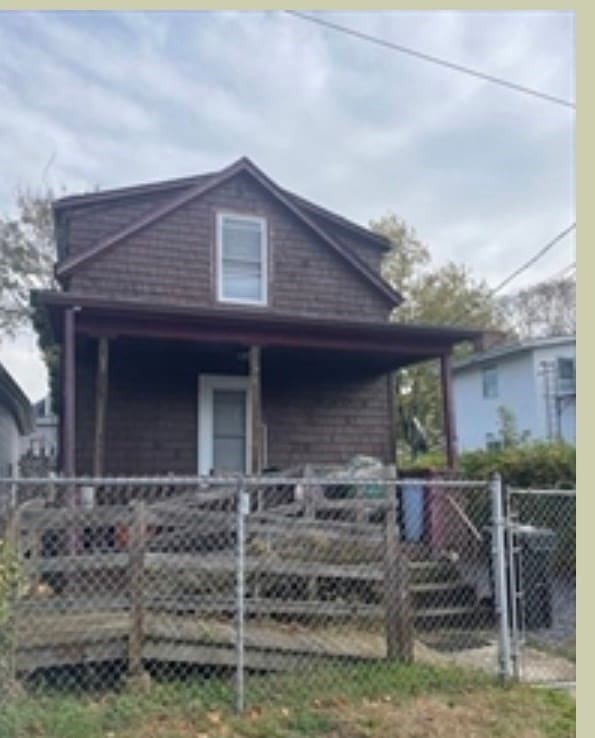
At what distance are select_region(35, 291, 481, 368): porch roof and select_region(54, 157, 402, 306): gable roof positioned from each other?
205cm

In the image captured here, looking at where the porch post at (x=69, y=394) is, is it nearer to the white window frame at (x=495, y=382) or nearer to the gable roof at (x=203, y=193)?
the gable roof at (x=203, y=193)

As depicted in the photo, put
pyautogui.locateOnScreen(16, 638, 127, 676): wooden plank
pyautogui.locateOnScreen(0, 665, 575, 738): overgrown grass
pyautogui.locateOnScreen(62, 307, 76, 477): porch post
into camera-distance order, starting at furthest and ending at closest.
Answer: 1. pyautogui.locateOnScreen(62, 307, 76, 477): porch post
2. pyautogui.locateOnScreen(16, 638, 127, 676): wooden plank
3. pyautogui.locateOnScreen(0, 665, 575, 738): overgrown grass

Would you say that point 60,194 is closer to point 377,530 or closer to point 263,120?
point 263,120

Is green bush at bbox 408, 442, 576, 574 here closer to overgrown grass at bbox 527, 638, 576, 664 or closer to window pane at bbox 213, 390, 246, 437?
window pane at bbox 213, 390, 246, 437

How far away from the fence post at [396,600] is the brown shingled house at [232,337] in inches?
174

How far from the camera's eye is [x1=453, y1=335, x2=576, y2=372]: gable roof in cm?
2683

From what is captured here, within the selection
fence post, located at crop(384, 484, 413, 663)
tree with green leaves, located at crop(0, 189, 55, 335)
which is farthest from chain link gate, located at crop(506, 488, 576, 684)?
tree with green leaves, located at crop(0, 189, 55, 335)

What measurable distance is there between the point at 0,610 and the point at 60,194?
82.8 feet

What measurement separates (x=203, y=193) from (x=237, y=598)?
9.37 meters

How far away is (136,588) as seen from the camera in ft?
17.6

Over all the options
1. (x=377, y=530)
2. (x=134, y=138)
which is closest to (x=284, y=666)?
(x=377, y=530)

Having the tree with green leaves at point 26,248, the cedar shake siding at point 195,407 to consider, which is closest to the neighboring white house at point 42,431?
the tree with green leaves at point 26,248

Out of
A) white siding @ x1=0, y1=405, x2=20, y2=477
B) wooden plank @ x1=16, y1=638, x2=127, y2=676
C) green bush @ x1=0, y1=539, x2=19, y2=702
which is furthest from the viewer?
white siding @ x1=0, y1=405, x2=20, y2=477

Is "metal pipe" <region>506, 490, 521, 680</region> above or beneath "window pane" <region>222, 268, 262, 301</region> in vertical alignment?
beneath
